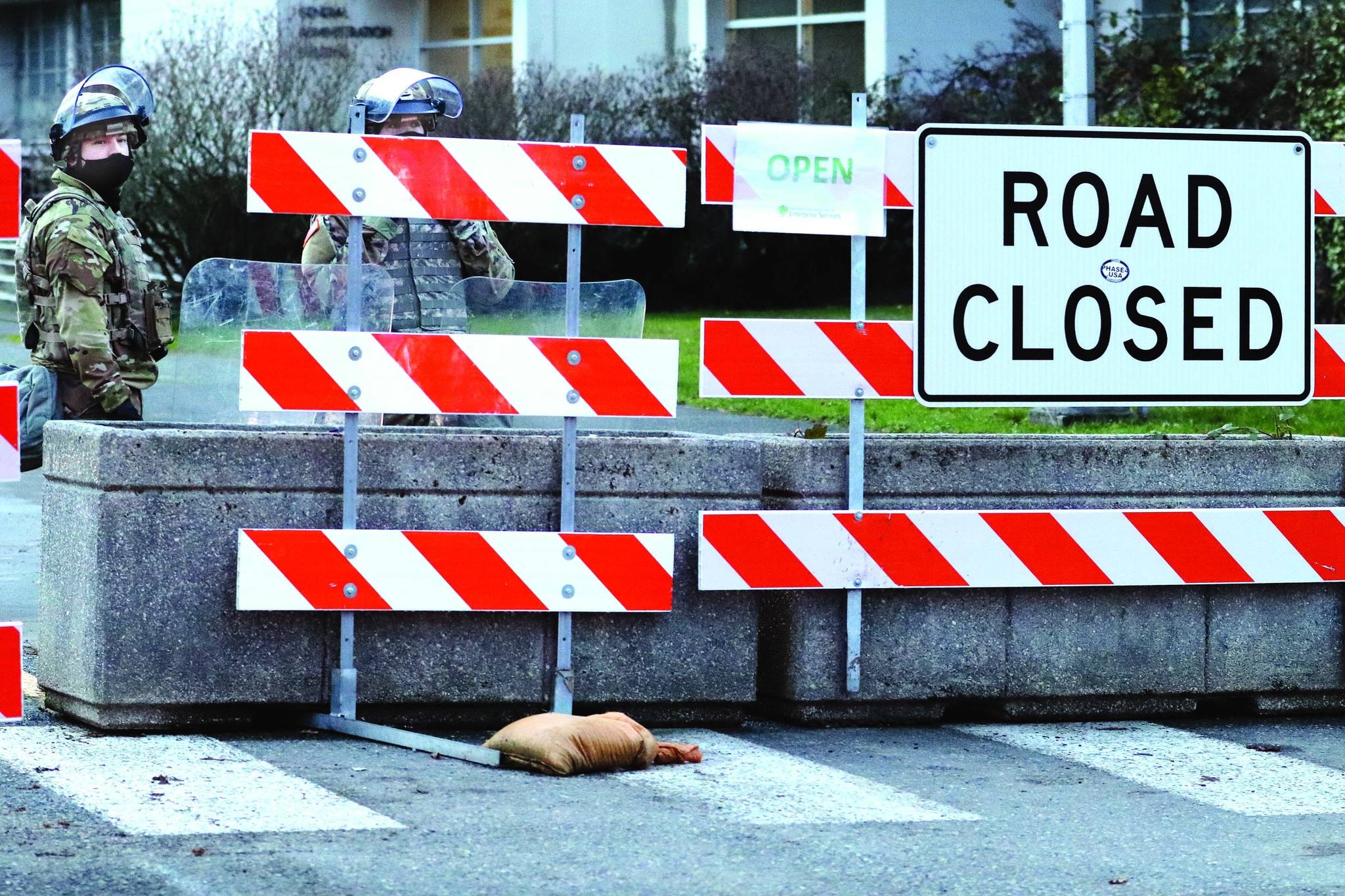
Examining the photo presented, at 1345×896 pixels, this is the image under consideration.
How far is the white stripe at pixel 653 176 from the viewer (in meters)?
6.86

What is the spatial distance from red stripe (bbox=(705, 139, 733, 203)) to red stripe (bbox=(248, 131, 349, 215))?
1.17m

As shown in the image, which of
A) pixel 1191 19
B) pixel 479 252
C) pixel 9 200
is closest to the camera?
pixel 9 200

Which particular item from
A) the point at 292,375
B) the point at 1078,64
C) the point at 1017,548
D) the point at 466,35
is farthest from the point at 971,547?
the point at 466,35

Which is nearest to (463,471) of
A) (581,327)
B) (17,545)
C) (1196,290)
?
(581,327)

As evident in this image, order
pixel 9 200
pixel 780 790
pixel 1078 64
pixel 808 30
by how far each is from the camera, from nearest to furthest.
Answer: pixel 9 200
pixel 780 790
pixel 1078 64
pixel 808 30

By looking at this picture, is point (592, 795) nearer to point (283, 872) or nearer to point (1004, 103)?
point (283, 872)

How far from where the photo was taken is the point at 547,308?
762 centimetres

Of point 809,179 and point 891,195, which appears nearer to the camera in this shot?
point 809,179

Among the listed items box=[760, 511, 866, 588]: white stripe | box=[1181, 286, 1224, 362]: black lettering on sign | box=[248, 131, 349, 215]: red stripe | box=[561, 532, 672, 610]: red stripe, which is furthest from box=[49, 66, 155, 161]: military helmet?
box=[1181, 286, 1224, 362]: black lettering on sign

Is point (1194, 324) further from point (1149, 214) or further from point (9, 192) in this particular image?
point (9, 192)

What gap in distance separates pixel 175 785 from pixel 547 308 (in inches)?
96.4

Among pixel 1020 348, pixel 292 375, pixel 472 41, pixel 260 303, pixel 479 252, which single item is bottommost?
pixel 292 375

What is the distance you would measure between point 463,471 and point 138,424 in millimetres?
1216

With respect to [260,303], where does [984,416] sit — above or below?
below
